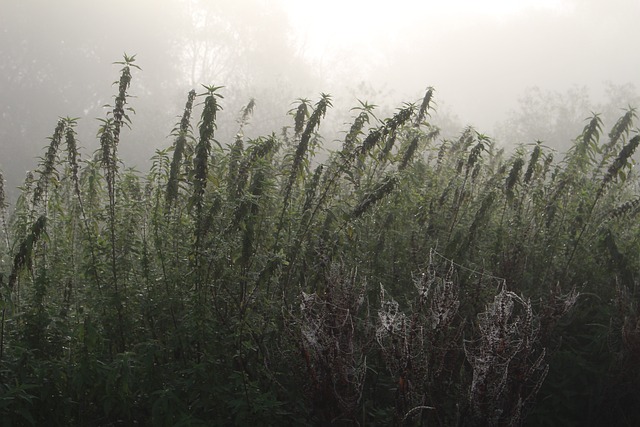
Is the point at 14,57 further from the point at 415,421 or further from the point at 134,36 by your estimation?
the point at 415,421

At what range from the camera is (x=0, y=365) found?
3705 mm

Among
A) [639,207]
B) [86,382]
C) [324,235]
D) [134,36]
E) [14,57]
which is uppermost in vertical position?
[134,36]

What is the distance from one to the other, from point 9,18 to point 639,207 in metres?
42.0

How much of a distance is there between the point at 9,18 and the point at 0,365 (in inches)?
1650

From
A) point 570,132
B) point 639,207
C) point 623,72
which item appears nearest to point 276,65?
point 570,132

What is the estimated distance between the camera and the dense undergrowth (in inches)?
137

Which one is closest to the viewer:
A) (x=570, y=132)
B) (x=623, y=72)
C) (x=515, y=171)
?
(x=515, y=171)

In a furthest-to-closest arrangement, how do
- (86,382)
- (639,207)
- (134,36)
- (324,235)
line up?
1. (134,36)
2. (639,207)
3. (324,235)
4. (86,382)

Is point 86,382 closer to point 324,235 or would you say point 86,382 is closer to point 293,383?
point 293,383

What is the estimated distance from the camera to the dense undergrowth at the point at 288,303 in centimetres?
349

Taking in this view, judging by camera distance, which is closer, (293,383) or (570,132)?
(293,383)

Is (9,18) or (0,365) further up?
(9,18)

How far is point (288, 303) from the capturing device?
14.5 feet

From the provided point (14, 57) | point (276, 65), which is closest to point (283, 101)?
point (276, 65)
